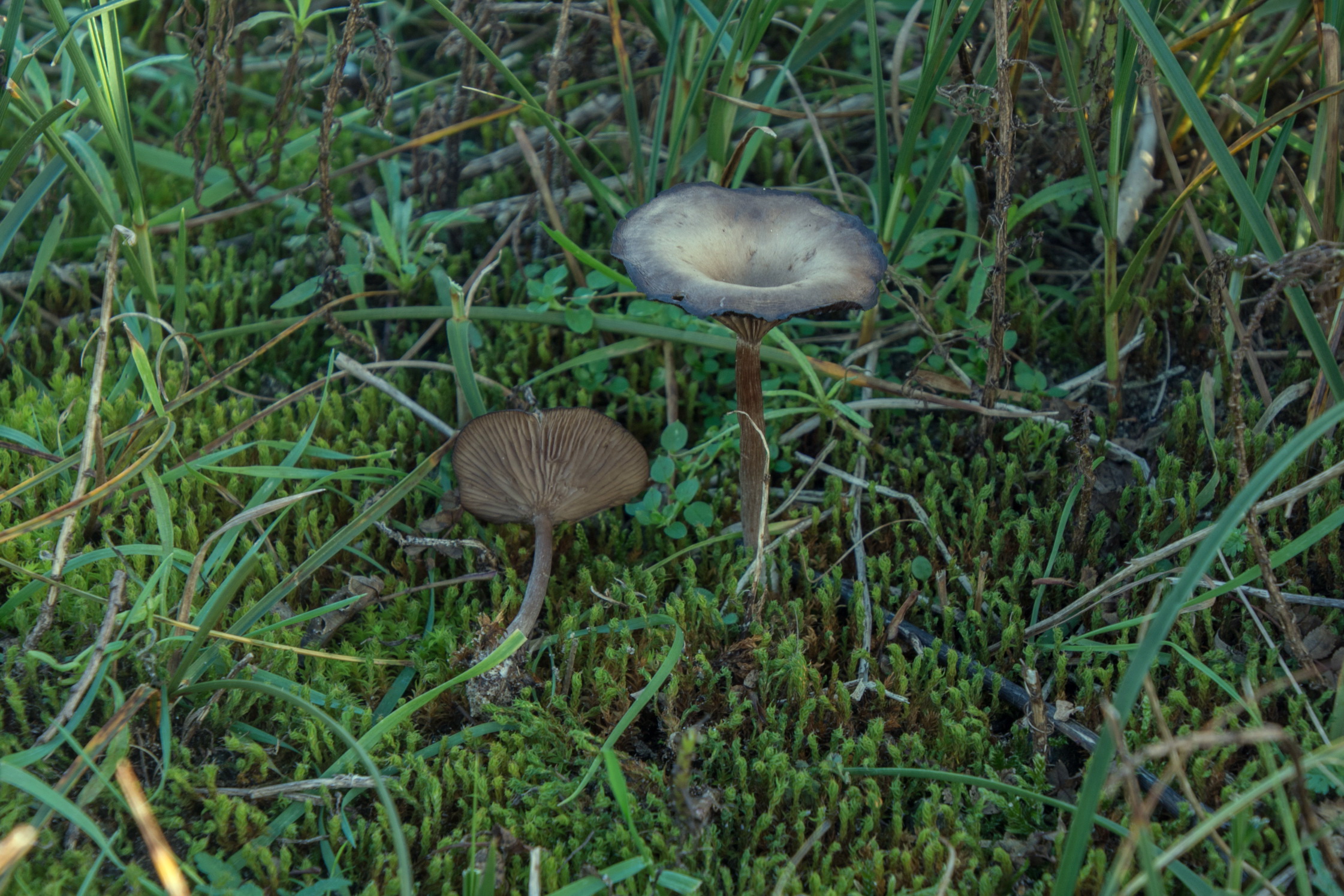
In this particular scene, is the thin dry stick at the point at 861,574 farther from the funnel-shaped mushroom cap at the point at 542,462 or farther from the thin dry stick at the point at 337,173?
the thin dry stick at the point at 337,173

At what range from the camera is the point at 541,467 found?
7.20ft

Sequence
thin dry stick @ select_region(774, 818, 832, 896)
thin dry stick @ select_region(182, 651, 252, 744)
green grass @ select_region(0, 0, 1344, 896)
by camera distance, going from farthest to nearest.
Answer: thin dry stick @ select_region(182, 651, 252, 744), green grass @ select_region(0, 0, 1344, 896), thin dry stick @ select_region(774, 818, 832, 896)

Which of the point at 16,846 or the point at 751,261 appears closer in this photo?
the point at 16,846

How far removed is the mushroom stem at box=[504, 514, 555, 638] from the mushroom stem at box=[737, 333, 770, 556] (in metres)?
0.46

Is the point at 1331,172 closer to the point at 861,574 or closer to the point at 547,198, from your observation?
the point at 861,574

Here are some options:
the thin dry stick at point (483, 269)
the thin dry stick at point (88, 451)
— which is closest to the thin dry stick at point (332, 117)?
the thin dry stick at point (483, 269)

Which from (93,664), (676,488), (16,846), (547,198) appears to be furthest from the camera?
(547,198)

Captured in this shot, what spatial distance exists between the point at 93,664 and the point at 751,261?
1.52 metres

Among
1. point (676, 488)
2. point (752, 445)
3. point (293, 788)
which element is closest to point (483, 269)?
point (676, 488)

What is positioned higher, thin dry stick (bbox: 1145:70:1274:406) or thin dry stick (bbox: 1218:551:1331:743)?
thin dry stick (bbox: 1145:70:1274:406)

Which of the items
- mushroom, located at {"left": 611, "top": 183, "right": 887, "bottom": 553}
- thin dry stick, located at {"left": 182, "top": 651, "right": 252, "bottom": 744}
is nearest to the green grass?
thin dry stick, located at {"left": 182, "top": 651, "right": 252, "bottom": 744}

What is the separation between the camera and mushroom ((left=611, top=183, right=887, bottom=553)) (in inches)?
70.6

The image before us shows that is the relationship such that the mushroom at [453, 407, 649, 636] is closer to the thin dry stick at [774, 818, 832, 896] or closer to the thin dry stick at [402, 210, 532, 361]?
the thin dry stick at [402, 210, 532, 361]

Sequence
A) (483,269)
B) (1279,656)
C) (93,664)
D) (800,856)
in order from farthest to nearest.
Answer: (483,269) < (1279,656) < (93,664) < (800,856)
